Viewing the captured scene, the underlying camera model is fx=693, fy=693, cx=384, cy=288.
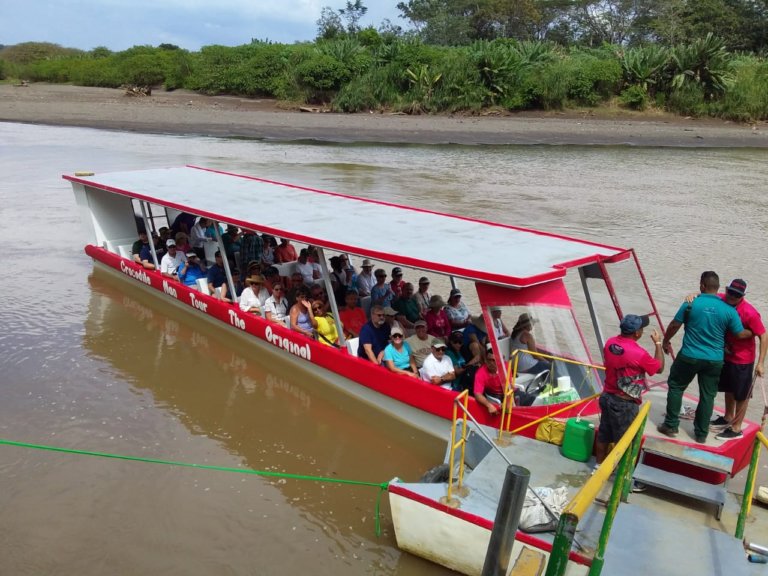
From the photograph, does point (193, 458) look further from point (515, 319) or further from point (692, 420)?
point (692, 420)

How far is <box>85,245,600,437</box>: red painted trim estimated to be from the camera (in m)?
6.46

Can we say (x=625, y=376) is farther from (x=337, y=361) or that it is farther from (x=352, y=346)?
(x=337, y=361)

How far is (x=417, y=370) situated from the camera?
765 cm

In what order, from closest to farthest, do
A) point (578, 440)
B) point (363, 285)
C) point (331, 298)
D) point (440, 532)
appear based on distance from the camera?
point (440, 532) < point (578, 440) < point (331, 298) < point (363, 285)

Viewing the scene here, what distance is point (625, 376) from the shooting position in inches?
215

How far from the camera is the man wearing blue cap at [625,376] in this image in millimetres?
5422

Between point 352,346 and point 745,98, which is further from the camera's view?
point 745,98

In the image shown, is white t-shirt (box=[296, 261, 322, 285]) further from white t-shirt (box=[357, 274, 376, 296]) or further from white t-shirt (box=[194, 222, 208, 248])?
white t-shirt (box=[194, 222, 208, 248])

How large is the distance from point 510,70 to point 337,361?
107 feet

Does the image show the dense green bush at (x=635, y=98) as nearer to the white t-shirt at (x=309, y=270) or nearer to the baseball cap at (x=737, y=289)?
the white t-shirt at (x=309, y=270)

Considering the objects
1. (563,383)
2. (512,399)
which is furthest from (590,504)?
(563,383)

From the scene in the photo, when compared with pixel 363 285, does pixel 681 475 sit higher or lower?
lower

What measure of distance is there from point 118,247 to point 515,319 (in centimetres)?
860

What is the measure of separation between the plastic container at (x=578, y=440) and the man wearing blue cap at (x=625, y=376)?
0.77 ft
